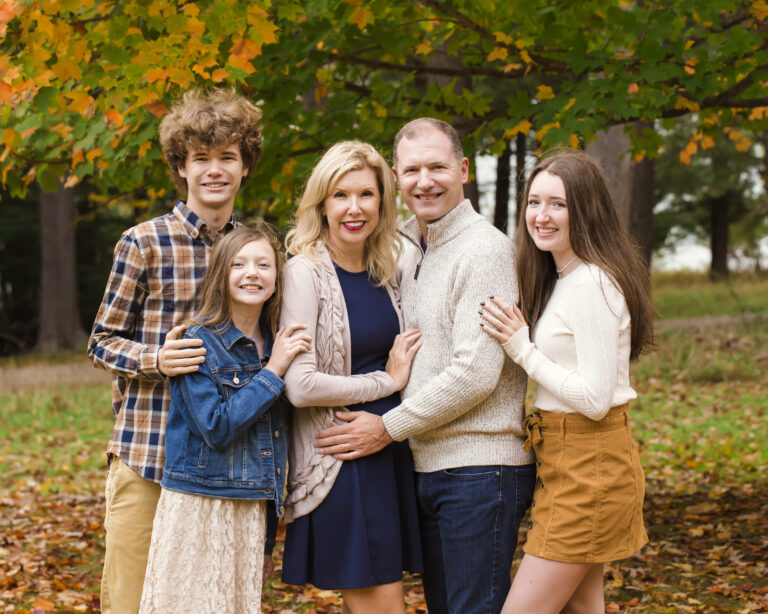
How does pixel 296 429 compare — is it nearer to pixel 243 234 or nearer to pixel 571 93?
pixel 243 234

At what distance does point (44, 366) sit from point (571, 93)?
1288 centimetres

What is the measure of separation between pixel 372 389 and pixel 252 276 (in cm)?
58

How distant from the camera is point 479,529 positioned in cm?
287

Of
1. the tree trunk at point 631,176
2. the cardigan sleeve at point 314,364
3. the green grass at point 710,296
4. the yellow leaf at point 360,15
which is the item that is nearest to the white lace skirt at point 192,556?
the cardigan sleeve at point 314,364

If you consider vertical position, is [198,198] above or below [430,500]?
above

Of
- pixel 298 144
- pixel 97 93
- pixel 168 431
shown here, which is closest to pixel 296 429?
pixel 168 431

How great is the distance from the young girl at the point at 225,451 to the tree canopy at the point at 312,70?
1.28 m

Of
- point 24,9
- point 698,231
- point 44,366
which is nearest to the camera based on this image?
point 24,9

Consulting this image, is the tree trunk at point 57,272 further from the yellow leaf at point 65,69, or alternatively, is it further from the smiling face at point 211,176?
the smiling face at point 211,176

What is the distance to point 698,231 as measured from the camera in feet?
84.5

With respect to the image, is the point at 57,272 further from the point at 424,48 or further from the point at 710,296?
the point at 424,48

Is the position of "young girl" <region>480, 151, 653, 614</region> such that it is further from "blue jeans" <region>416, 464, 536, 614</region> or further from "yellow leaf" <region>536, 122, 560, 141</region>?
"yellow leaf" <region>536, 122, 560, 141</region>

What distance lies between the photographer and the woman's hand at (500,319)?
2828 millimetres

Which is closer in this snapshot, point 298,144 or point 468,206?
point 468,206
